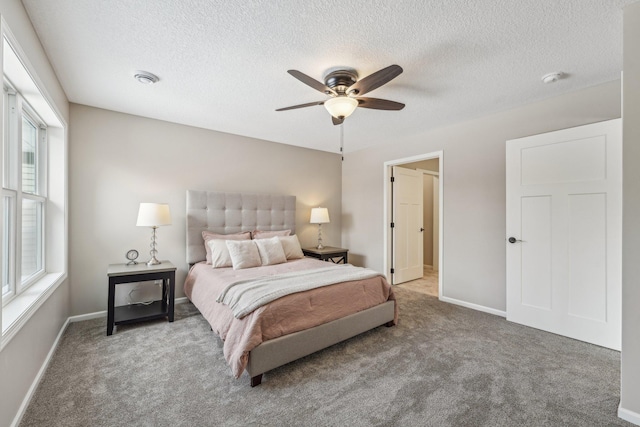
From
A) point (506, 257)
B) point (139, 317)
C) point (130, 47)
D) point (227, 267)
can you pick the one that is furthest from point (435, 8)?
point (139, 317)

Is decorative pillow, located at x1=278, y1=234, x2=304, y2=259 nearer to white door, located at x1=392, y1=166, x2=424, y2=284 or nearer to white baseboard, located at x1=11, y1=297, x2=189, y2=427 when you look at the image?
white baseboard, located at x1=11, y1=297, x2=189, y2=427

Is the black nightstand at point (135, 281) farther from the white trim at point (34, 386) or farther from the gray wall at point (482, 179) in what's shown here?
→ the gray wall at point (482, 179)

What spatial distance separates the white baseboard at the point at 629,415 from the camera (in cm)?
164

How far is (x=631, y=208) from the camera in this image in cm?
166

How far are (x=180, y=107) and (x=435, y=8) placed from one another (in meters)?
2.73

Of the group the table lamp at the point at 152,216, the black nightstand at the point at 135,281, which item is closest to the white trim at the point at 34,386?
the black nightstand at the point at 135,281

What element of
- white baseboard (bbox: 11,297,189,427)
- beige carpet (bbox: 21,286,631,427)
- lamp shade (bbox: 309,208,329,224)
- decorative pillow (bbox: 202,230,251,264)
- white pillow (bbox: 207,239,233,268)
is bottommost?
beige carpet (bbox: 21,286,631,427)

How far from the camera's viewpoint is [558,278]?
2811mm

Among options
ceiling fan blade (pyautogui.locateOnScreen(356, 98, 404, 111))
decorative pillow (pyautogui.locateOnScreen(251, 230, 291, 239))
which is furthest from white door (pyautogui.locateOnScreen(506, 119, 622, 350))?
decorative pillow (pyautogui.locateOnScreen(251, 230, 291, 239))

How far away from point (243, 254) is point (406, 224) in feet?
9.71

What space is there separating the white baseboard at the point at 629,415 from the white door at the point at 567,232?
1110 millimetres

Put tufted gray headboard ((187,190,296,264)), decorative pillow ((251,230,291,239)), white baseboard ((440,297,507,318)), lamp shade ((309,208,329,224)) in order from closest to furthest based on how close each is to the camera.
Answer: white baseboard ((440,297,507,318)) < tufted gray headboard ((187,190,296,264)) < decorative pillow ((251,230,291,239)) < lamp shade ((309,208,329,224))

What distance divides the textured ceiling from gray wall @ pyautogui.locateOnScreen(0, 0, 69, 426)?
0.11 meters

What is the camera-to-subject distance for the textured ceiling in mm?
1701
